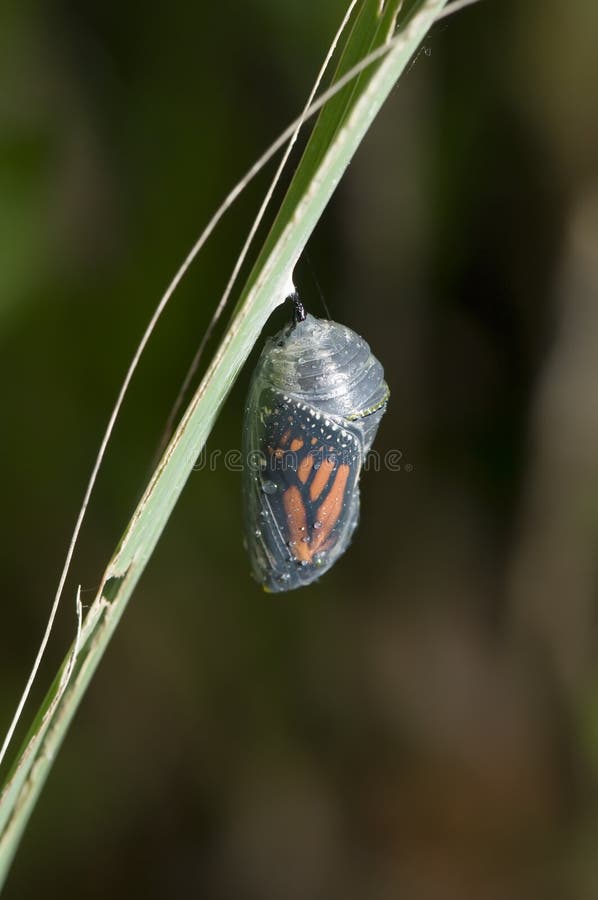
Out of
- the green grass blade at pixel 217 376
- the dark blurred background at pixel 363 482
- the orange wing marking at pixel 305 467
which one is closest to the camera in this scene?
the green grass blade at pixel 217 376

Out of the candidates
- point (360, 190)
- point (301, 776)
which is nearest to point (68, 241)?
point (360, 190)

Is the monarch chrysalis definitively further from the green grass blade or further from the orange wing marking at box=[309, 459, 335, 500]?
the green grass blade

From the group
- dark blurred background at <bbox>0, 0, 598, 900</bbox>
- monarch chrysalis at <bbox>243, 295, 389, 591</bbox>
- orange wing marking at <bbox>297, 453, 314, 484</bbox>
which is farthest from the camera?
dark blurred background at <bbox>0, 0, 598, 900</bbox>

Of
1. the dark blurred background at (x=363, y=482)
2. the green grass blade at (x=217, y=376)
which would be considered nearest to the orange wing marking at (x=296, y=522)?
the dark blurred background at (x=363, y=482)

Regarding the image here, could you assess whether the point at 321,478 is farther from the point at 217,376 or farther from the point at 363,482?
the point at 363,482

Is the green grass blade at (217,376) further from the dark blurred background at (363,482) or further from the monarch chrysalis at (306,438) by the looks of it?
the dark blurred background at (363,482)

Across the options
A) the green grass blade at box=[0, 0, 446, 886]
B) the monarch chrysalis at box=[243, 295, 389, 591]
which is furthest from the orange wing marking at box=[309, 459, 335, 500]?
the green grass blade at box=[0, 0, 446, 886]
